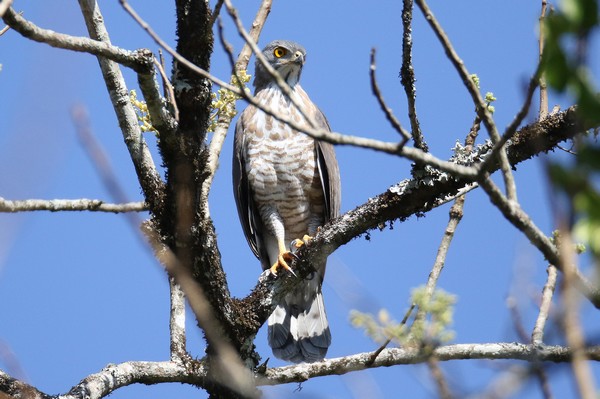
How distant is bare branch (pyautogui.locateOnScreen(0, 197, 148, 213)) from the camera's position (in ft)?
9.15

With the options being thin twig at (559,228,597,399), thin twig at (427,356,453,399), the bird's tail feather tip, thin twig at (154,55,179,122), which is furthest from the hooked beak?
thin twig at (559,228,597,399)

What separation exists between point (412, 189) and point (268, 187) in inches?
96.1

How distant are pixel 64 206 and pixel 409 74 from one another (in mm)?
1610

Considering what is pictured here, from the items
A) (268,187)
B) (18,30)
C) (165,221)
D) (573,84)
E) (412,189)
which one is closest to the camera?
(573,84)

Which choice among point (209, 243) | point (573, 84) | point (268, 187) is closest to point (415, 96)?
point (209, 243)

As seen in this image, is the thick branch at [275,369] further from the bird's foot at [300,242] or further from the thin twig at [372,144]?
the thin twig at [372,144]

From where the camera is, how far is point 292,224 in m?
6.16

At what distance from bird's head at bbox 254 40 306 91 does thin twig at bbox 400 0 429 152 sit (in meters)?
3.52

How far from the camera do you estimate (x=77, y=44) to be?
8.91 ft

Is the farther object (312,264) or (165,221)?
(312,264)

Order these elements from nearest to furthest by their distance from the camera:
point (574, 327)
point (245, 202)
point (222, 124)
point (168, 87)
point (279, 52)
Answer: point (574, 327) < point (168, 87) < point (222, 124) < point (245, 202) < point (279, 52)

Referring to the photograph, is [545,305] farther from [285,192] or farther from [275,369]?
[285,192]

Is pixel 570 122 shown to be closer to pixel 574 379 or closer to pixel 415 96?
pixel 415 96

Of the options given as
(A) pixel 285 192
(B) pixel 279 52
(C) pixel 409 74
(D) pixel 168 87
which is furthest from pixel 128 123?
(B) pixel 279 52
